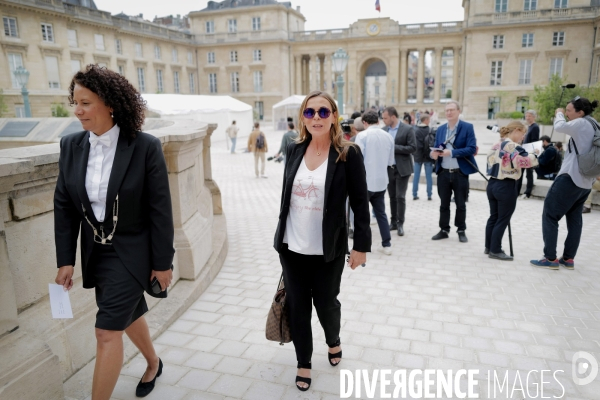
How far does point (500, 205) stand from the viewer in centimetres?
548

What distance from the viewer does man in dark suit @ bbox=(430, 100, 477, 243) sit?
242 inches

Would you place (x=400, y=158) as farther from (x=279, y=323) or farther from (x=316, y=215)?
(x=279, y=323)

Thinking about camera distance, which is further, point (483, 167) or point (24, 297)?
point (483, 167)

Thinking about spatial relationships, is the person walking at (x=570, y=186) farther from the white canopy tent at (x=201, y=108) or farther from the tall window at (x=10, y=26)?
the tall window at (x=10, y=26)

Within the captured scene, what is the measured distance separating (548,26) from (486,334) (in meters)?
48.6

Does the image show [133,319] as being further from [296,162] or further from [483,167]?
[483,167]

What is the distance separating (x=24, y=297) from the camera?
8.79 ft

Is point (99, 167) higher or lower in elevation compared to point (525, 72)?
lower

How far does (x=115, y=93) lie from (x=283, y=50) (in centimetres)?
5372

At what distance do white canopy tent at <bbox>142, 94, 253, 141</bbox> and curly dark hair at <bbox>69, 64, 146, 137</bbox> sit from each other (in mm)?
19527

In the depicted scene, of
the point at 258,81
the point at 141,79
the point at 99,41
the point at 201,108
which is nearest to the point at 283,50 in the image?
the point at 258,81

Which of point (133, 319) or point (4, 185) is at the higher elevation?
point (4, 185)

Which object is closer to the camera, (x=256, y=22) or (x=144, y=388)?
(x=144, y=388)

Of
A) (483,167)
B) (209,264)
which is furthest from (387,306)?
(483,167)
